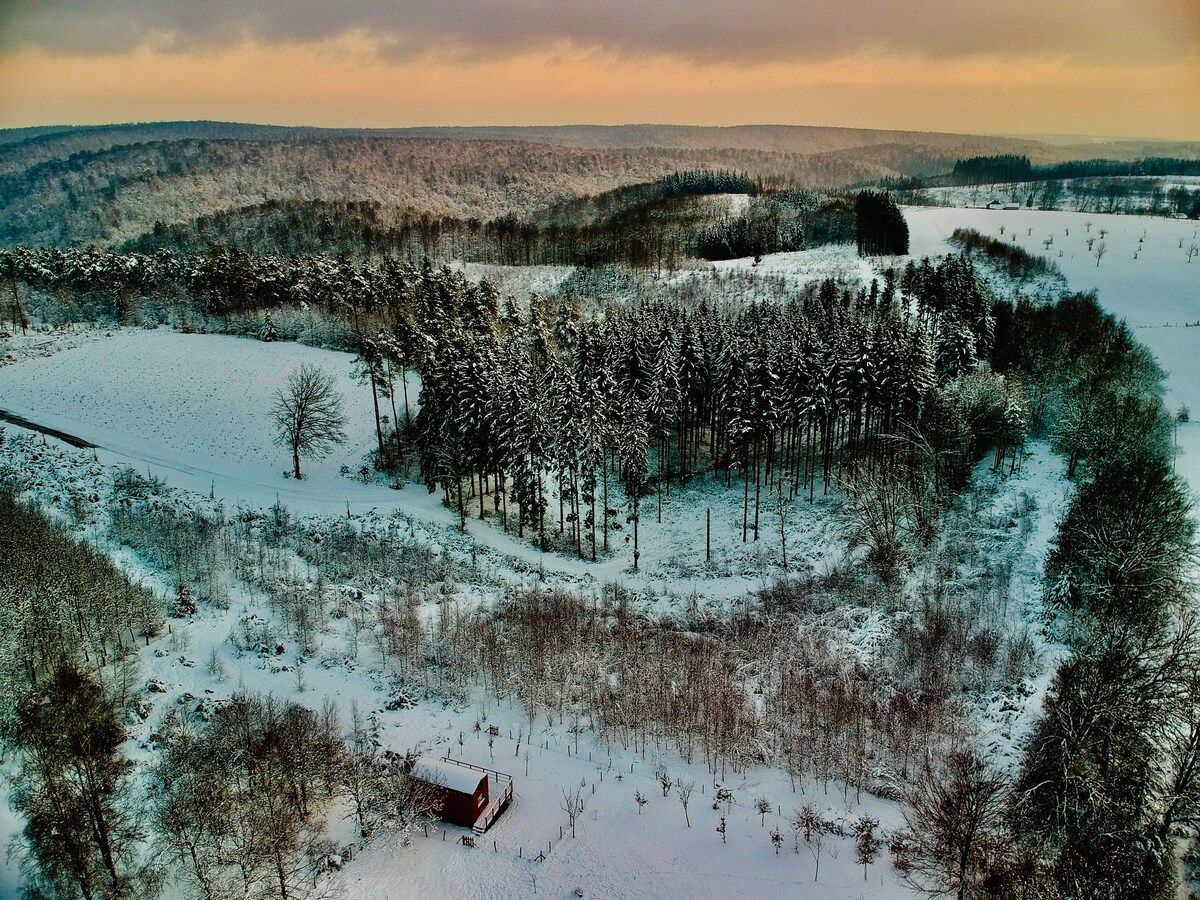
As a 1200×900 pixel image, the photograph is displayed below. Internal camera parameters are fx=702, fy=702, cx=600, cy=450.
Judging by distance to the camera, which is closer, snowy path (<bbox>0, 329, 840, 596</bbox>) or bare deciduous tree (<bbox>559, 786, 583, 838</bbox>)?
bare deciduous tree (<bbox>559, 786, 583, 838</bbox>)

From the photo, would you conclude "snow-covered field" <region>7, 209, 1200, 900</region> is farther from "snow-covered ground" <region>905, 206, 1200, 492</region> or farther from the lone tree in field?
the lone tree in field

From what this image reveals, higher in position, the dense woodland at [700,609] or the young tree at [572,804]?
the dense woodland at [700,609]

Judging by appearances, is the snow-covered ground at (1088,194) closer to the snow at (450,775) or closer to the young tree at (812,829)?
the young tree at (812,829)

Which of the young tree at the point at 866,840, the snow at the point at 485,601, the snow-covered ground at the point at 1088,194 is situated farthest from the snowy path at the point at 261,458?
the snow-covered ground at the point at 1088,194

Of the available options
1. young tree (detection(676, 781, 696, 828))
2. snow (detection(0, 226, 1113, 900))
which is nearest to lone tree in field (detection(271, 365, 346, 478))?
snow (detection(0, 226, 1113, 900))

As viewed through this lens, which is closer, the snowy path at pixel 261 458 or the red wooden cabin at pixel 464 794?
the red wooden cabin at pixel 464 794

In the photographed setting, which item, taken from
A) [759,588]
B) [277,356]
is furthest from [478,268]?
[759,588]

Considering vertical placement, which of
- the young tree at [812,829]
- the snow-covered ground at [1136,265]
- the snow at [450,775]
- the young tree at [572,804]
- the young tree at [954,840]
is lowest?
the young tree at [572,804]
